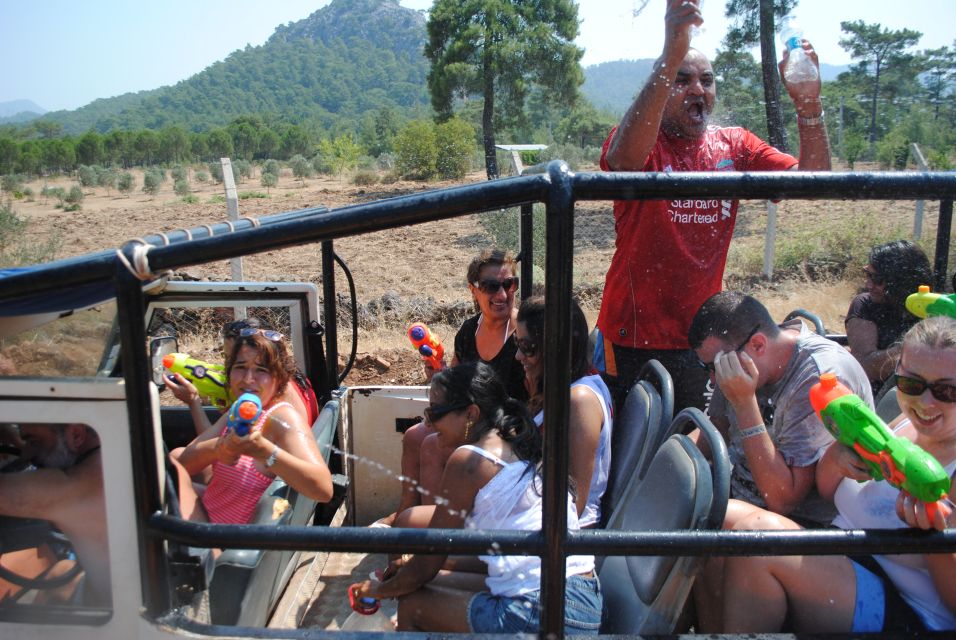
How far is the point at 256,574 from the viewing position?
1.84m

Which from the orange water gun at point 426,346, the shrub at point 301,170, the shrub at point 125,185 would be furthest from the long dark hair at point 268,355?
the shrub at point 301,170

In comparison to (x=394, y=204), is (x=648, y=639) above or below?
below

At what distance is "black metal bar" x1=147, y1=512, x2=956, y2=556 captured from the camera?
1.25m

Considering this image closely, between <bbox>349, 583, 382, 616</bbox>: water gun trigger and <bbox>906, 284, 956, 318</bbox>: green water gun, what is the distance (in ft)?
5.17

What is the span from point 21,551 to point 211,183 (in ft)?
116

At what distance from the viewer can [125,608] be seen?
4.51 feet

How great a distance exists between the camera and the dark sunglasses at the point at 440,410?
2283 mm

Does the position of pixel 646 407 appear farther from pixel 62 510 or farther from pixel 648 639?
pixel 62 510

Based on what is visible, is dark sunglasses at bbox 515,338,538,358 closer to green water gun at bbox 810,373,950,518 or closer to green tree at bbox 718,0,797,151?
green water gun at bbox 810,373,950,518

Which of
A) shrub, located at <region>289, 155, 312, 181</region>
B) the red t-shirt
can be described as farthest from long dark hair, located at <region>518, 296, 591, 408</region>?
shrub, located at <region>289, 155, 312, 181</region>

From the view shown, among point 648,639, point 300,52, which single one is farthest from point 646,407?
point 300,52

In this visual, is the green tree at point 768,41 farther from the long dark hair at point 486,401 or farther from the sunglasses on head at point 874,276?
the long dark hair at point 486,401

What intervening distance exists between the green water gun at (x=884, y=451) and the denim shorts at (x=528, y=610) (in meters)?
0.69

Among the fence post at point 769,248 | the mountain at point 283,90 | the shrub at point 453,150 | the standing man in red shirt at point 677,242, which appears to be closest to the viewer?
the standing man in red shirt at point 677,242
